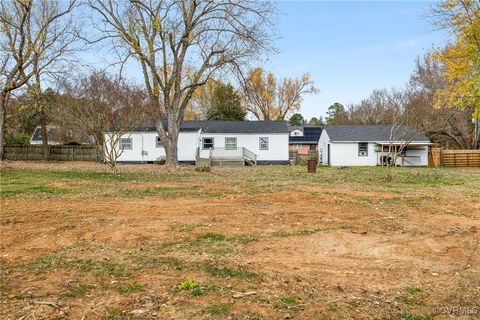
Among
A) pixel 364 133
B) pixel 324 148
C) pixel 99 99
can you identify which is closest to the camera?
pixel 99 99

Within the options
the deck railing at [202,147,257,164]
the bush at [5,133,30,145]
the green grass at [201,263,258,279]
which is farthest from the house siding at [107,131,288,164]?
the green grass at [201,263,258,279]

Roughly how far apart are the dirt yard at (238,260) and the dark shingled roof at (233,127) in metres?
23.9

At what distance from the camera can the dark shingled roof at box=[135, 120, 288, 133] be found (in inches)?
1332

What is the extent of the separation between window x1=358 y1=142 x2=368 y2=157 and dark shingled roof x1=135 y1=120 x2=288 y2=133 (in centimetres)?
669

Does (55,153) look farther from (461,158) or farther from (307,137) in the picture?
(307,137)

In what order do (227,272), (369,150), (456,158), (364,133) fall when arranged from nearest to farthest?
(227,272) → (456,158) → (369,150) → (364,133)

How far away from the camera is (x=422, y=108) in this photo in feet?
123

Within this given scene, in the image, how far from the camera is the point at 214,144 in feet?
111

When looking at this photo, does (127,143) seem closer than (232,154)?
No

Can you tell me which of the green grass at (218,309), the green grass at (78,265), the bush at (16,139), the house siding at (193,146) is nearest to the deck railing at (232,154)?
the house siding at (193,146)

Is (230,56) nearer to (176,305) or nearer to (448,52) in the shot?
(448,52)

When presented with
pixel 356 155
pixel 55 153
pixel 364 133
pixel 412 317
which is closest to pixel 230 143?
pixel 356 155

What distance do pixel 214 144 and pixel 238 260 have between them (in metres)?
28.8

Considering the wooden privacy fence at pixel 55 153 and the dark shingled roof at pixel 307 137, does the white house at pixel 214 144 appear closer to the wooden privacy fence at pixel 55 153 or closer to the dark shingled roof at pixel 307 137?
the wooden privacy fence at pixel 55 153
